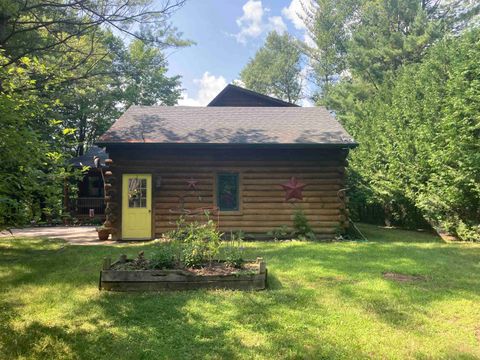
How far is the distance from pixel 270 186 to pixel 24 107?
7725mm

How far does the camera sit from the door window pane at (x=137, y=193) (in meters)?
11.9

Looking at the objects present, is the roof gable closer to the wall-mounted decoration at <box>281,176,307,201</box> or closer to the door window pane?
the wall-mounted decoration at <box>281,176,307,201</box>

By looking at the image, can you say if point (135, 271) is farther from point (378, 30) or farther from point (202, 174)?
point (378, 30)

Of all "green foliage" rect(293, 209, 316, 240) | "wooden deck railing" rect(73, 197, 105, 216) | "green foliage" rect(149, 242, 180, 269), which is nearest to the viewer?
"green foliage" rect(149, 242, 180, 269)

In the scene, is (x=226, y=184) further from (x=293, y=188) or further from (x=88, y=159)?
(x=88, y=159)

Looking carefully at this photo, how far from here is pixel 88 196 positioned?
71.9ft

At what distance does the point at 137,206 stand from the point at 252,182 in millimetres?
4059

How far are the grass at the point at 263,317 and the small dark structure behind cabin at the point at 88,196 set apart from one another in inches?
517

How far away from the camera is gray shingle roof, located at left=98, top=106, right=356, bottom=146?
11.8 m

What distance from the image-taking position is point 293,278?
6543 mm

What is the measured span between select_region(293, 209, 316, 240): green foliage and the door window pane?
5215 mm

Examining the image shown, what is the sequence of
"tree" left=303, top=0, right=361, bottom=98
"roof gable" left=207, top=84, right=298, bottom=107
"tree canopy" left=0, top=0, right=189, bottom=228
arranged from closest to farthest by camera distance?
"tree canopy" left=0, top=0, right=189, bottom=228, "roof gable" left=207, top=84, right=298, bottom=107, "tree" left=303, top=0, right=361, bottom=98

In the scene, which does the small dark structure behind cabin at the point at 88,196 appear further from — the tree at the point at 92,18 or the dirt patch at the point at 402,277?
the dirt patch at the point at 402,277

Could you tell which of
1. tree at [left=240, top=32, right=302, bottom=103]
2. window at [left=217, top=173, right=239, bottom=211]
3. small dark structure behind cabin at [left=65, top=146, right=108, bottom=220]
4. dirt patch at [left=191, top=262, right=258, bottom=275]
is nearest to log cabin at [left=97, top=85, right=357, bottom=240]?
window at [left=217, top=173, right=239, bottom=211]
